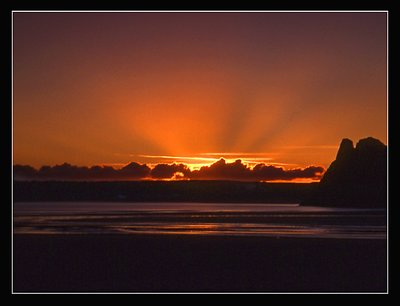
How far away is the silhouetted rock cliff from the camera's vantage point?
9662cm

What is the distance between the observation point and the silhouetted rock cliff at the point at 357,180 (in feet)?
317

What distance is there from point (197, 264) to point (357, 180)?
3130 inches

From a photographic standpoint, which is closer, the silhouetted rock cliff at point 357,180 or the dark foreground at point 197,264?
the dark foreground at point 197,264

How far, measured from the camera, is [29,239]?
119 ft

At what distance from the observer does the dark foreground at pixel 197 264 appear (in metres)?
24.4

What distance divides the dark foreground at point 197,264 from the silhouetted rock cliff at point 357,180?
6159 centimetres

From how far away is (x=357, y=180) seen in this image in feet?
343

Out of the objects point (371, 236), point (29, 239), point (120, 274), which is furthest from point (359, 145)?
point (120, 274)

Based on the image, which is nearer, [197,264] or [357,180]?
[197,264]

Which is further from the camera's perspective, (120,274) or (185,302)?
(120,274)

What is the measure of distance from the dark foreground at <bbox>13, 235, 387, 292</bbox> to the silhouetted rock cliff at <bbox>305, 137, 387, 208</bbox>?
61.6 meters

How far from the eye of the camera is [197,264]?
28188 millimetres
